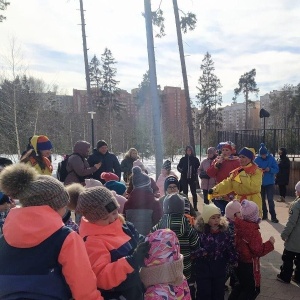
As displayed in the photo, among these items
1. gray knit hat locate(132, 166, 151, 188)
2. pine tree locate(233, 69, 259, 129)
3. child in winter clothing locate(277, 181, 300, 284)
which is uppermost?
pine tree locate(233, 69, 259, 129)

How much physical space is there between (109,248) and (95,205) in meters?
0.29

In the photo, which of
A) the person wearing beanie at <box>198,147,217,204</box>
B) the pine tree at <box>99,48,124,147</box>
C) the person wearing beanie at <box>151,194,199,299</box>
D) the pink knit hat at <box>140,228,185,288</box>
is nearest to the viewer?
the pink knit hat at <box>140,228,185,288</box>

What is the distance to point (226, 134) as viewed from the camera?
13148 mm

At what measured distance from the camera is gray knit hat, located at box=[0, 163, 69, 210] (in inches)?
76.1

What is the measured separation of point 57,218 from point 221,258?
199cm

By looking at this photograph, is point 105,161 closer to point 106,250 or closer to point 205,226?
point 205,226

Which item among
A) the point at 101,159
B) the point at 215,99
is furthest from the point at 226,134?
the point at 215,99

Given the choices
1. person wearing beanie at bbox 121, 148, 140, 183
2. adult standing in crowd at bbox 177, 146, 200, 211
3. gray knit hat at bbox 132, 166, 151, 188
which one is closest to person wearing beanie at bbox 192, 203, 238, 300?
gray knit hat at bbox 132, 166, 151, 188

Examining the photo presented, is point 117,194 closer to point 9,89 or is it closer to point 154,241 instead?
point 154,241

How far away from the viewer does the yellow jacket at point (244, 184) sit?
493 cm

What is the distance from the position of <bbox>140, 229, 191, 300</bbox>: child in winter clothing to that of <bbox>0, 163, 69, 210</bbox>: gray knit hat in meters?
0.64

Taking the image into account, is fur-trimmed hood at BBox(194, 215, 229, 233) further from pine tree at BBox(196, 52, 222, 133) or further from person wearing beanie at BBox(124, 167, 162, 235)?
pine tree at BBox(196, 52, 222, 133)

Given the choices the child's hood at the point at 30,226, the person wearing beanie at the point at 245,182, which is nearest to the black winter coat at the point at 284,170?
the person wearing beanie at the point at 245,182

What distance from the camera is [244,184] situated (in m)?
4.93
